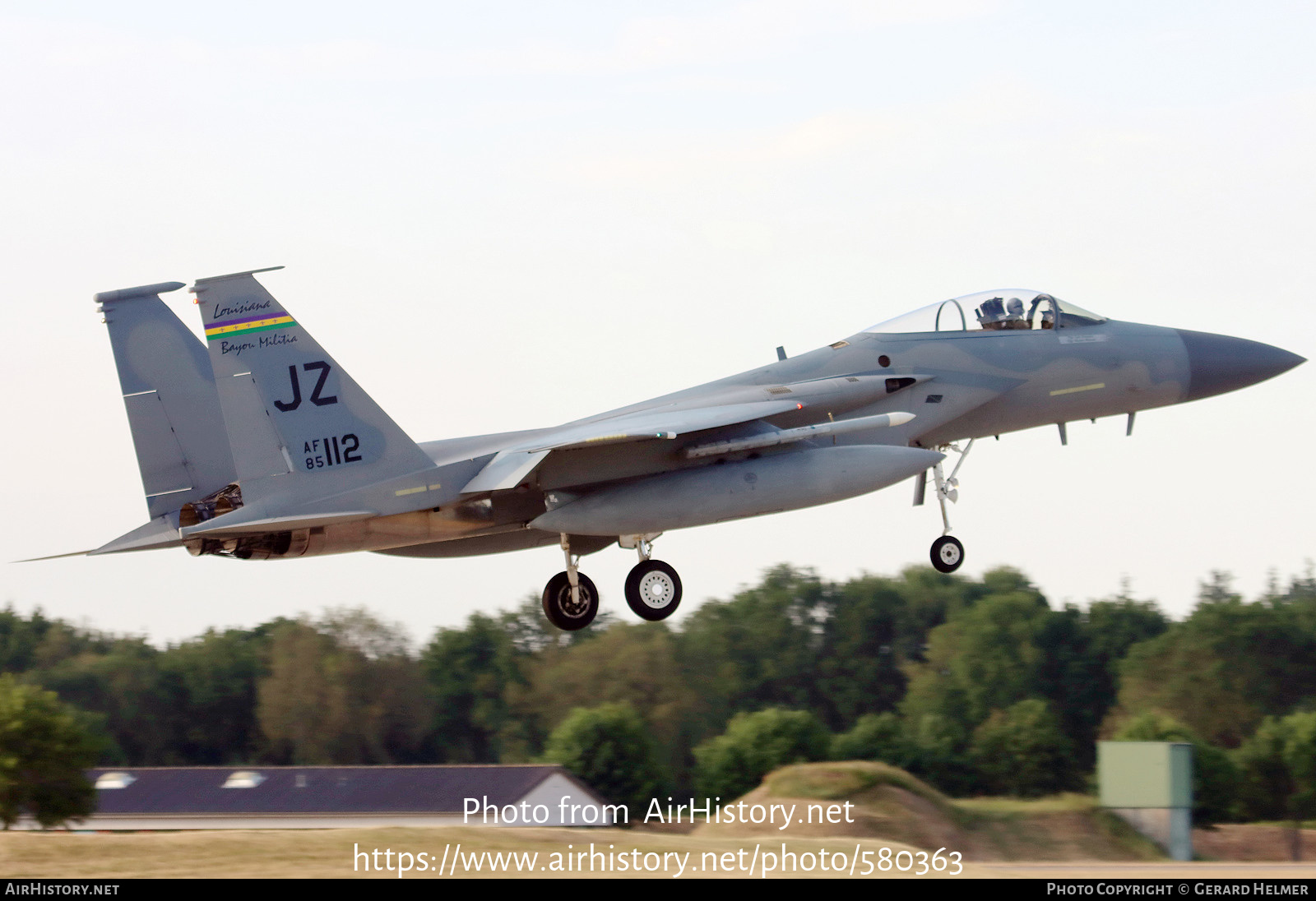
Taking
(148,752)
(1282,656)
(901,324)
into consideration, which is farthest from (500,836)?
(1282,656)

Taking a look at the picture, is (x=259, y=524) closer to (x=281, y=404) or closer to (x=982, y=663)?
(x=281, y=404)

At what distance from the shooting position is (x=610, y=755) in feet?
161

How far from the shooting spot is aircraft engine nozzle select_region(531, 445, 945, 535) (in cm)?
1571

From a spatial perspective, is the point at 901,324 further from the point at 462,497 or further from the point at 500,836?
the point at 500,836

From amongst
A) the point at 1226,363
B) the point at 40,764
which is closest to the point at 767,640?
the point at 40,764

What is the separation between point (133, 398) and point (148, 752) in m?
41.7

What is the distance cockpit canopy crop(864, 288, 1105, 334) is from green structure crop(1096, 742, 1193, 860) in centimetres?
1754

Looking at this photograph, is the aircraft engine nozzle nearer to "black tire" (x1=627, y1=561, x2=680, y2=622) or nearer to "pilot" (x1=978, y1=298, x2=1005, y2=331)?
"black tire" (x1=627, y1=561, x2=680, y2=622)

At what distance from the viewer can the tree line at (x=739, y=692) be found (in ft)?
167

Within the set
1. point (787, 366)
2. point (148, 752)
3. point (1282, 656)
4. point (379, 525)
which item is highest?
point (787, 366)

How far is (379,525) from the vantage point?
15766 mm

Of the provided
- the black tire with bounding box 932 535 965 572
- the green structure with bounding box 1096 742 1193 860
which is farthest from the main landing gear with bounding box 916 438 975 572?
the green structure with bounding box 1096 742 1193 860

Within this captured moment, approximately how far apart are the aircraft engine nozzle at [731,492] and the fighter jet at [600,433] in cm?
2

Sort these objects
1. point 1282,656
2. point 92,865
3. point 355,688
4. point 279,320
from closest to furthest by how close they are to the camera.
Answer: point 279,320
point 92,865
point 355,688
point 1282,656
